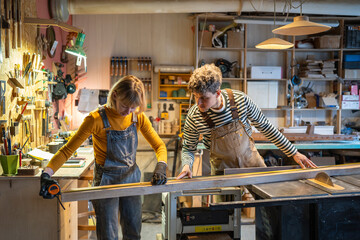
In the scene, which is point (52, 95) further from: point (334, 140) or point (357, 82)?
point (357, 82)

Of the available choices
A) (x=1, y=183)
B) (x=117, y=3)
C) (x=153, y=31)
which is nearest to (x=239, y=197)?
(x=1, y=183)

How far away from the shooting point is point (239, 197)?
209cm

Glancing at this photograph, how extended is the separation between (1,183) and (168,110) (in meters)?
3.39

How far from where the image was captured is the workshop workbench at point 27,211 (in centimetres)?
243

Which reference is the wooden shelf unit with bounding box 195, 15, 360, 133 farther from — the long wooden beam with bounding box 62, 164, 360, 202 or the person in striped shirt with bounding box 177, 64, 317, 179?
the long wooden beam with bounding box 62, 164, 360, 202

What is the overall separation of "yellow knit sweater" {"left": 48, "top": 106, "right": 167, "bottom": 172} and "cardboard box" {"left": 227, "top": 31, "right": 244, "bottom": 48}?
364 centimetres

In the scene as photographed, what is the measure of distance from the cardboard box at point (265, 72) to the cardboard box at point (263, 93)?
13cm

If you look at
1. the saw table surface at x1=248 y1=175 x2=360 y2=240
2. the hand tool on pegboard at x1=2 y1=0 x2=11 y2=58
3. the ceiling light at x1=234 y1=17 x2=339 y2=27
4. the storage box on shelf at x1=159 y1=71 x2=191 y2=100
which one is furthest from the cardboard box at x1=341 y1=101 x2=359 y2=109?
the hand tool on pegboard at x1=2 y1=0 x2=11 y2=58

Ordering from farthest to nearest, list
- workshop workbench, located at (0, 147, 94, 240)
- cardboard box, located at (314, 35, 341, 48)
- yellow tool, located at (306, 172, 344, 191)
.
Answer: cardboard box, located at (314, 35, 341, 48)
workshop workbench, located at (0, 147, 94, 240)
yellow tool, located at (306, 172, 344, 191)

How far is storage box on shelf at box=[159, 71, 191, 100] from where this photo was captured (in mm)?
5371

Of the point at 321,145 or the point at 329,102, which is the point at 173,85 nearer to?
the point at 321,145

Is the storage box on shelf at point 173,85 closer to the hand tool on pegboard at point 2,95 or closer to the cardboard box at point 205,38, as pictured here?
the cardboard box at point 205,38

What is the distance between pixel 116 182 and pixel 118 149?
200 millimetres

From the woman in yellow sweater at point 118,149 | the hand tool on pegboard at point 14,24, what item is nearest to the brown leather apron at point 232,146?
the woman in yellow sweater at point 118,149
